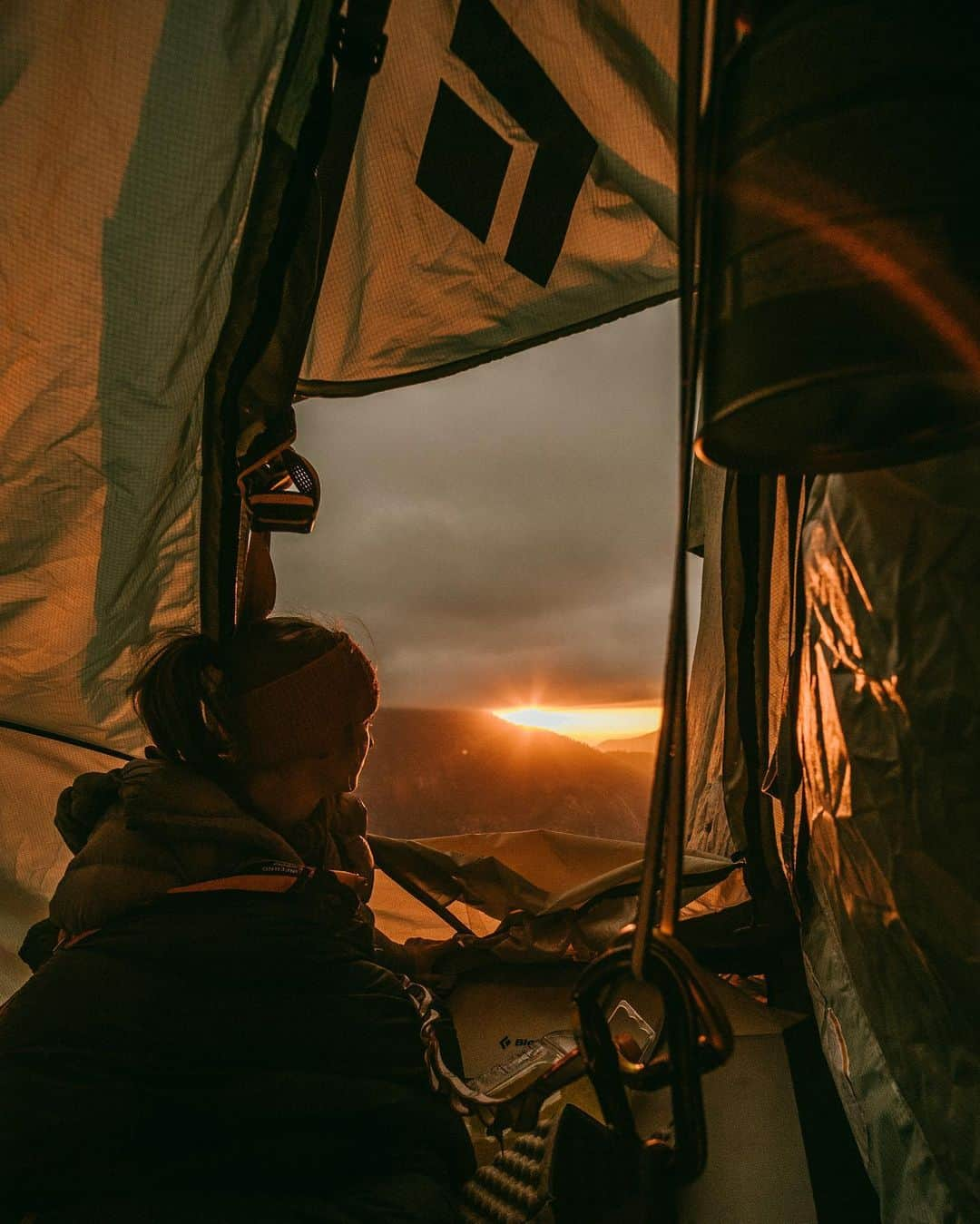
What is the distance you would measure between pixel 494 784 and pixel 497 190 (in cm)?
690

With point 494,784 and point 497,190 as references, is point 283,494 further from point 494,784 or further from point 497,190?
point 494,784

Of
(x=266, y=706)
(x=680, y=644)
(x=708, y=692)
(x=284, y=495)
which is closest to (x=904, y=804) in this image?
(x=680, y=644)

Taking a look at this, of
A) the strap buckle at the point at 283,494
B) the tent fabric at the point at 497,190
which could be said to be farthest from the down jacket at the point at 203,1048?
the tent fabric at the point at 497,190

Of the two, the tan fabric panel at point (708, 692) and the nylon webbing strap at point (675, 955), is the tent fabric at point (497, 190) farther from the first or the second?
the nylon webbing strap at point (675, 955)

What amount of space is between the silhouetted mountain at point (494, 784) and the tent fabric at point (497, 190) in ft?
11.5

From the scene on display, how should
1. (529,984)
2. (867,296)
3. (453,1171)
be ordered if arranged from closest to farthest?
(867,296) → (453,1171) → (529,984)

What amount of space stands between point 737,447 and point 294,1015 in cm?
77

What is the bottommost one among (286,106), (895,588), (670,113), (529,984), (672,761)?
(529,984)

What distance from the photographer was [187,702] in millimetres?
1201

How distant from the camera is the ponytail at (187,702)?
46.9 inches

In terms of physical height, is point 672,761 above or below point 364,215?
below

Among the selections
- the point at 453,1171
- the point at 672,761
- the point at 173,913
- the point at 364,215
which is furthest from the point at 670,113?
the point at 453,1171

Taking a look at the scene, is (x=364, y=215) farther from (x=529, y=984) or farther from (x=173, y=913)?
(x=529, y=984)

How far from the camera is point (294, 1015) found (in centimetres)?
96
